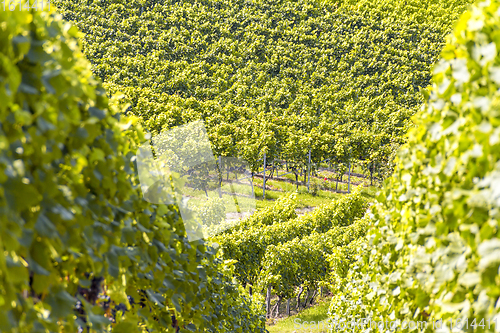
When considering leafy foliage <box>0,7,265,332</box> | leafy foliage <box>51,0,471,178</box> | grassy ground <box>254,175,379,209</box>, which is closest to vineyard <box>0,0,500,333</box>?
leafy foliage <box>0,7,265,332</box>

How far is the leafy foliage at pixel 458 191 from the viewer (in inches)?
48.9

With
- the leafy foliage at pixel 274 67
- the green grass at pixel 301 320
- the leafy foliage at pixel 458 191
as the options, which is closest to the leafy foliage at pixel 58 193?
the leafy foliage at pixel 458 191

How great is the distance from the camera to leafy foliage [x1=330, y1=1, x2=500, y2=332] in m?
1.24

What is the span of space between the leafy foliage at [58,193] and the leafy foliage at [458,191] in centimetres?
131

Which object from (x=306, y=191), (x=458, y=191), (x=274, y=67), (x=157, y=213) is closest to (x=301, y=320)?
(x=157, y=213)

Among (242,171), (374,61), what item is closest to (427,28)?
(374,61)

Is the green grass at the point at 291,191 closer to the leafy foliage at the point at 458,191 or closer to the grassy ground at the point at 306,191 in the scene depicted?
the grassy ground at the point at 306,191

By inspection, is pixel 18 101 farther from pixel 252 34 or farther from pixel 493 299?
pixel 252 34

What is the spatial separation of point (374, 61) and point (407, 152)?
120 ft

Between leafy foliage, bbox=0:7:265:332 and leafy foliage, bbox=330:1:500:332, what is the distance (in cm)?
131

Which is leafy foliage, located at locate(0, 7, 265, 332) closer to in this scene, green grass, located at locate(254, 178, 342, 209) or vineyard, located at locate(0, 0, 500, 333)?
vineyard, located at locate(0, 0, 500, 333)

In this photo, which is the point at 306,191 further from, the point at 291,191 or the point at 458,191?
the point at 458,191

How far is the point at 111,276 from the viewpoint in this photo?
1.73 m

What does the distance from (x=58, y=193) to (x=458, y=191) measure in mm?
1328
